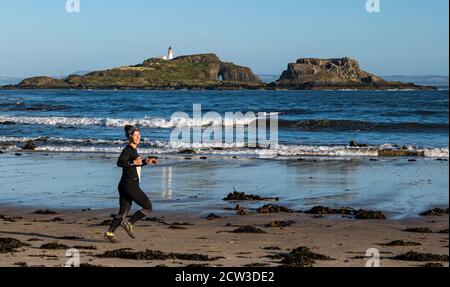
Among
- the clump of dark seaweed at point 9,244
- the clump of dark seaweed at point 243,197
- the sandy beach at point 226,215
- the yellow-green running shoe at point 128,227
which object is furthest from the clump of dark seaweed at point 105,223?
the clump of dark seaweed at point 243,197

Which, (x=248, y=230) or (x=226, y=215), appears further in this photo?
(x=226, y=215)

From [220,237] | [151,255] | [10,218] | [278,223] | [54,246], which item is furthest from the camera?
[10,218]

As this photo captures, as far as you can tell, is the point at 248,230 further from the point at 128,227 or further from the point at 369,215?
the point at 369,215

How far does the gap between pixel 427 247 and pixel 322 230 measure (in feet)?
5.97

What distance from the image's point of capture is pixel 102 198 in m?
14.7

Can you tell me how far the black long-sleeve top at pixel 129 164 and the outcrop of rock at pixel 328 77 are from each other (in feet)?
486

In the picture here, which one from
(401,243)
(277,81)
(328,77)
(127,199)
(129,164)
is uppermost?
(328,77)

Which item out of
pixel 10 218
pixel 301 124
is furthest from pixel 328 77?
pixel 10 218

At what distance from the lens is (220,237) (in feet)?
35.2

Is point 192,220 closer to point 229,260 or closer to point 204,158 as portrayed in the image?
point 229,260

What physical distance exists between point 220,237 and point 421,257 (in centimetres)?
296

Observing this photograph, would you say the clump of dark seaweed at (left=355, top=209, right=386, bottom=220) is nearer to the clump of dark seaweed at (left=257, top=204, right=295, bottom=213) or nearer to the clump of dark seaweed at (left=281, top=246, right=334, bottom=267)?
the clump of dark seaweed at (left=257, top=204, right=295, bottom=213)

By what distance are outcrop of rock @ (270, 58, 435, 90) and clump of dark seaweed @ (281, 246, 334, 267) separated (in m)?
149

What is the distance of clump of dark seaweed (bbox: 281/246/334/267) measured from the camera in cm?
865
